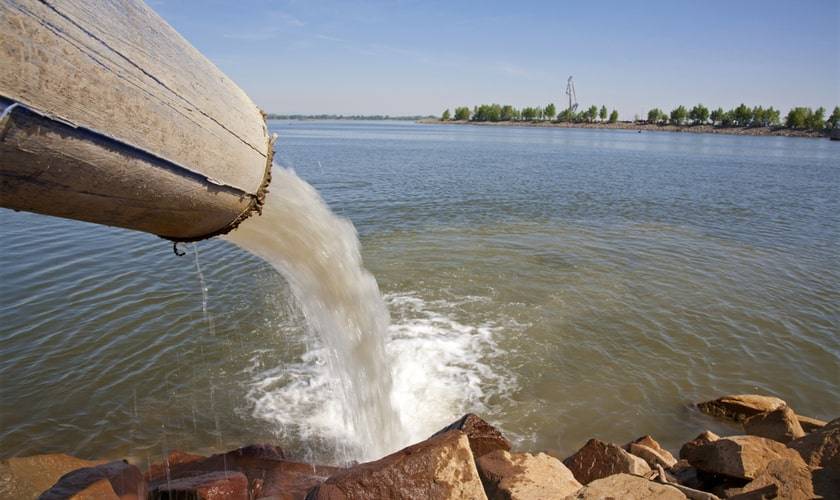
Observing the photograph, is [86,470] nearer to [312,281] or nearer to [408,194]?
[312,281]

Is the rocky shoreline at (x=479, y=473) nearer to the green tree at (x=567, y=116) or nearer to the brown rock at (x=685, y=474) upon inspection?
the brown rock at (x=685, y=474)

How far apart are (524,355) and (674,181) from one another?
28891 millimetres

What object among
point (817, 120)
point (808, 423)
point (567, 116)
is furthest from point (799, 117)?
point (808, 423)

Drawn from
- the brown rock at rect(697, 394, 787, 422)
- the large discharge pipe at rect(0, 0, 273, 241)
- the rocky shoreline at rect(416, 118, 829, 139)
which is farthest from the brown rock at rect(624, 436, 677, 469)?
the rocky shoreline at rect(416, 118, 829, 139)

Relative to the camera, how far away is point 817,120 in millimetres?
128625

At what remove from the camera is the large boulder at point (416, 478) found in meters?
3.77

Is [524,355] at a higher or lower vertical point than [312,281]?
lower

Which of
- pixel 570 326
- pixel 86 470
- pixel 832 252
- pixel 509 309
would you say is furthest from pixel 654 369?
pixel 832 252

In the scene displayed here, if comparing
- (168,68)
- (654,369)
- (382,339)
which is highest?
(168,68)

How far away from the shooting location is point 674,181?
32406 millimetres

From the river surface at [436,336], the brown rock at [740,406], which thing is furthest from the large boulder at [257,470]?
the brown rock at [740,406]

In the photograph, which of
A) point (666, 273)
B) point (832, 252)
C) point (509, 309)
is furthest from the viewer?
point (832, 252)

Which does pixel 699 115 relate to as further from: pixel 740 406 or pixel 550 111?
pixel 740 406

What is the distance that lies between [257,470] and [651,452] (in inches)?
176
